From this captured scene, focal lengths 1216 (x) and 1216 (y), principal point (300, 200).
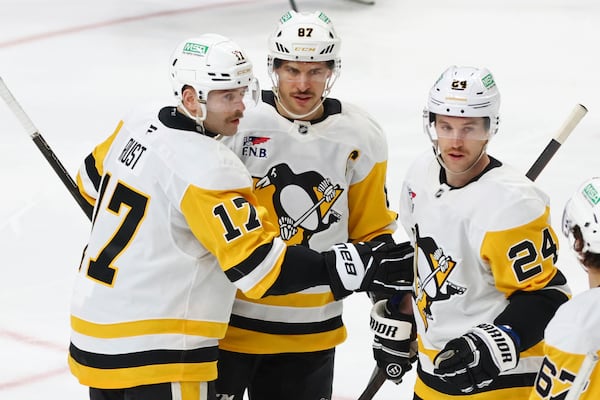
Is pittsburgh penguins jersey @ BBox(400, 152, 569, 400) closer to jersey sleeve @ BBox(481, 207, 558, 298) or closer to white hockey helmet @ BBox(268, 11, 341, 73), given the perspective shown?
jersey sleeve @ BBox(481, 207, 558, 298)

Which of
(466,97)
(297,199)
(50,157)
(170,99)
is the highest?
(466,97)

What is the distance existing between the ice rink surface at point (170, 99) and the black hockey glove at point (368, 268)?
1.13 meters

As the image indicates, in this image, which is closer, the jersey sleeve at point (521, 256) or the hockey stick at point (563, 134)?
the jersey sleeve at point (521, 256)

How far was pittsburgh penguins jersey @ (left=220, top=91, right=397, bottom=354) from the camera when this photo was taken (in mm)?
2857

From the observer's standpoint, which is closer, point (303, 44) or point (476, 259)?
point (476, 259)

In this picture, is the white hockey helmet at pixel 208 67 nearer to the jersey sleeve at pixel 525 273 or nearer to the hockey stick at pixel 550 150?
the jersey sleeve at pixel 525 273

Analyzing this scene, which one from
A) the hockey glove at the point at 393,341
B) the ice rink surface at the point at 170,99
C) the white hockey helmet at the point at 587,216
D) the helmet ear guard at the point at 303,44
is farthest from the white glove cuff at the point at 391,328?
the ice rink surface at the point at 170,99

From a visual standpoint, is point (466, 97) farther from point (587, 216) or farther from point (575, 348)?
point (575, 348)

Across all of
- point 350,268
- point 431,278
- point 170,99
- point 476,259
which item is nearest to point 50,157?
point 350,268

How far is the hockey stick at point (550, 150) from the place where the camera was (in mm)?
2900

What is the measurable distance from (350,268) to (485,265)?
33 centimetres

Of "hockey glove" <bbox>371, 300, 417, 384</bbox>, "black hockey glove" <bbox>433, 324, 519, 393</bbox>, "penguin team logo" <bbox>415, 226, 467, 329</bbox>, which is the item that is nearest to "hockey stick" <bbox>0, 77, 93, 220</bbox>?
"hockey glove" <bbox>371, 300, 417, 384</bbox>

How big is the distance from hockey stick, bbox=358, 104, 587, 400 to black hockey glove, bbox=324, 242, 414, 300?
446 mm

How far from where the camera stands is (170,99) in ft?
20.8
